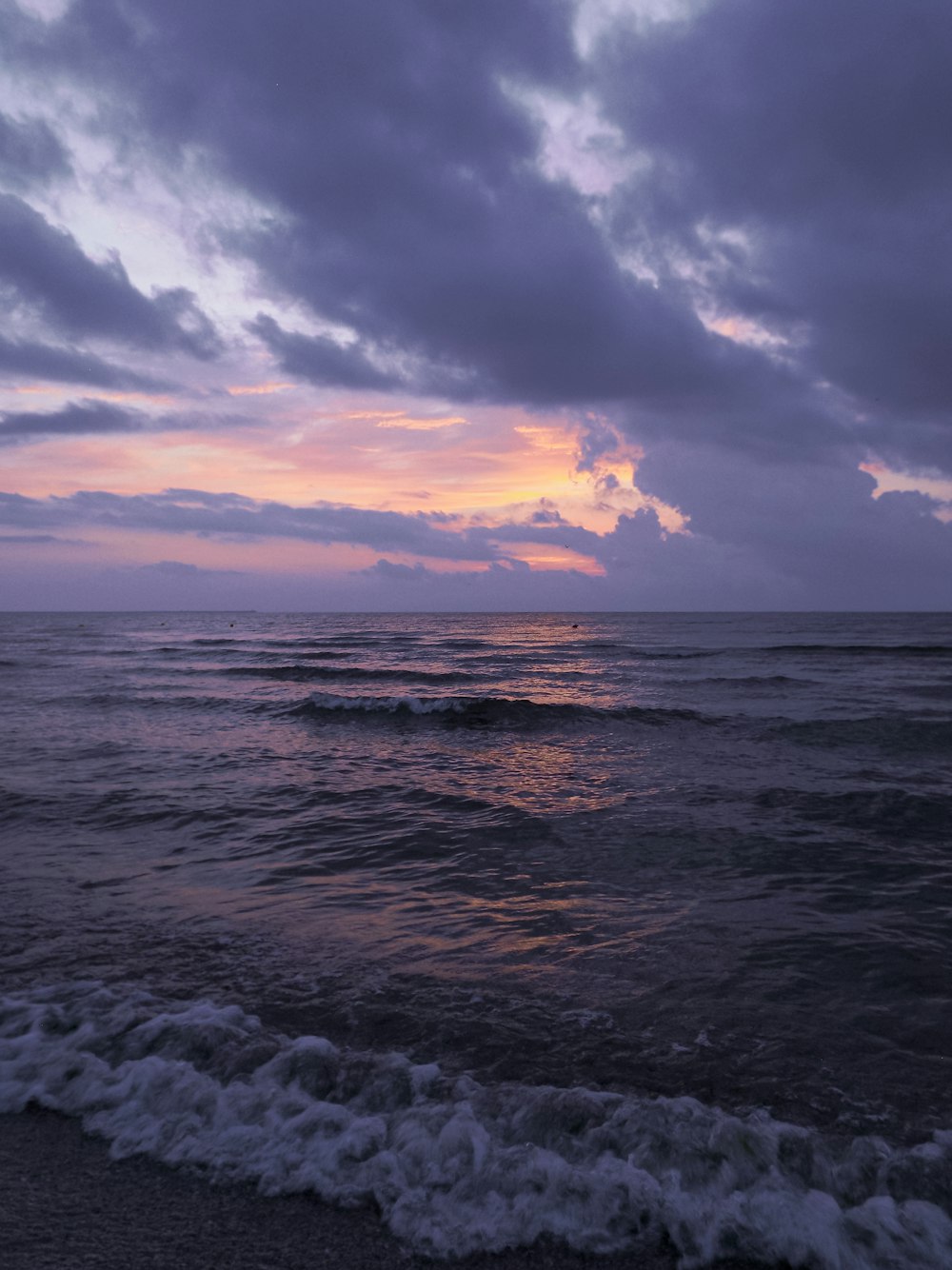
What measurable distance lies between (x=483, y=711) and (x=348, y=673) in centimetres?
1280

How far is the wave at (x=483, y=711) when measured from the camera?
65.1ft

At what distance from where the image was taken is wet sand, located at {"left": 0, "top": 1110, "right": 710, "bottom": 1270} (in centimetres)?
288

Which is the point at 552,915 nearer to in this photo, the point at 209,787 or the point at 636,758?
the point at 209,787

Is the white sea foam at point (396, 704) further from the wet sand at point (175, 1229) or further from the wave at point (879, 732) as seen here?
the wet sand at point (175, 1229)

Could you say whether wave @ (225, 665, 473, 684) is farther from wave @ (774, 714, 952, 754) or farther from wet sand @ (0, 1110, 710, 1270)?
wet sand @ (0, 1110, 710, 1270)

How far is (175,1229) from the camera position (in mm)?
3057

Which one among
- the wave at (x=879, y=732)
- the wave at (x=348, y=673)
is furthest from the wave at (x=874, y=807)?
the wave at (x=348, y=673)

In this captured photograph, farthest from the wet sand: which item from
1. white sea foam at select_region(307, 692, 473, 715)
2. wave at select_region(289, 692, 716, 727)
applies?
white sea foam at select_region(307, 692, 473, 715)

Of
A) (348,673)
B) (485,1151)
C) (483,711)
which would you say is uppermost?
(485,1151)

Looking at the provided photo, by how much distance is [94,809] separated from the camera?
1009 centimetres

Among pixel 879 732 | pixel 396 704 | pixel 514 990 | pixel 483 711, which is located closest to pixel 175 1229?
pixel 514 990

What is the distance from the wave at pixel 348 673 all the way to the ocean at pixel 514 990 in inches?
686

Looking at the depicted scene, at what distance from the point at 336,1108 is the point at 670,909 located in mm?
3864

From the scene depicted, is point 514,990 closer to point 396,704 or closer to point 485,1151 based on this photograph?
point 485,1151
